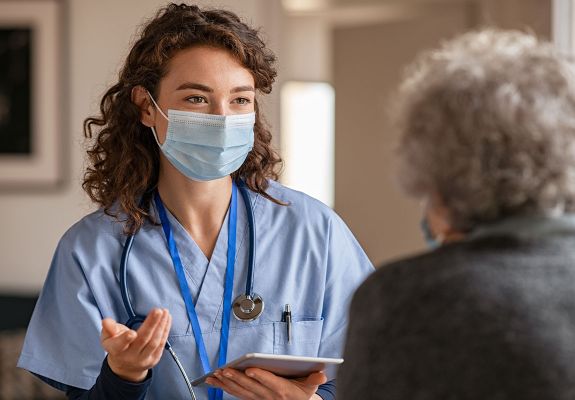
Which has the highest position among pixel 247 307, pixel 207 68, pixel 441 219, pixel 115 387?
pixel 207 68

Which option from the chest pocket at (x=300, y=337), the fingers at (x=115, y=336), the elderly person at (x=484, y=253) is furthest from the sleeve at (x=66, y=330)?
the elderly person at (x=484, y=253)

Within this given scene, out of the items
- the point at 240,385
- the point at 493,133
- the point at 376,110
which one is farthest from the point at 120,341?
the point at 376,110

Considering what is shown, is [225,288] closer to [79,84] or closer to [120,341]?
[120,341]

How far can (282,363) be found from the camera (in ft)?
4.97

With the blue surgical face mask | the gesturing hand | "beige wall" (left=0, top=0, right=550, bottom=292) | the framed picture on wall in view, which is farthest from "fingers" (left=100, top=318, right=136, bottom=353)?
the framed picture on wall

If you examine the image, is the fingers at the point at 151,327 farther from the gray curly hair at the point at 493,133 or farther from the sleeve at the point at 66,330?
the gray curly hair at the point at 493,133

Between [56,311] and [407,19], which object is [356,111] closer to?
[407,19]

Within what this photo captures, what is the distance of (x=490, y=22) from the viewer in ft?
13.8

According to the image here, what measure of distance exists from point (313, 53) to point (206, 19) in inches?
183

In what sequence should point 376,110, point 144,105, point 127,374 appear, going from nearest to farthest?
point 127,374 → point 144,105 → point 376,110

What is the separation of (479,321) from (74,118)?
3566 mm

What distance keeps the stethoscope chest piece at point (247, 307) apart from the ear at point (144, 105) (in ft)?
1.39

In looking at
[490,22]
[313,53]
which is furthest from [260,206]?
[313,53]

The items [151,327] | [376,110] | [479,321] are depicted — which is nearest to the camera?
[479,321]
